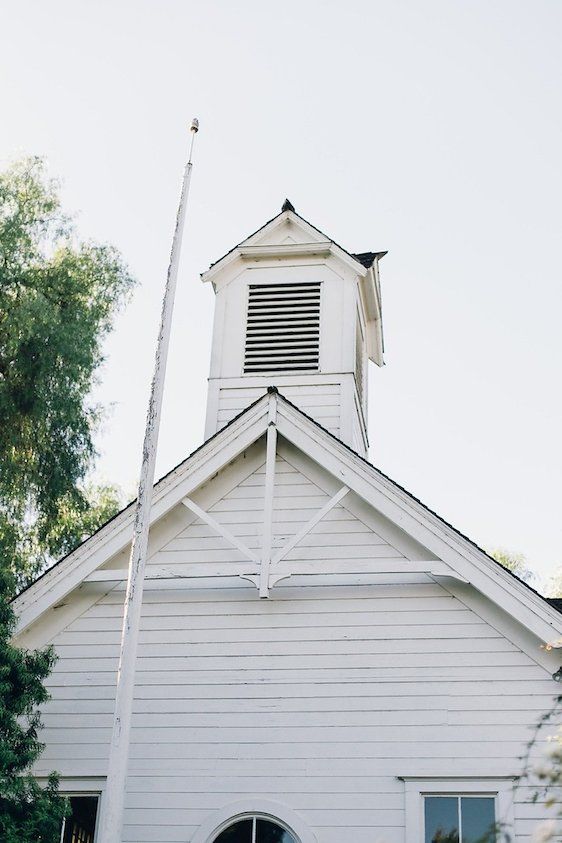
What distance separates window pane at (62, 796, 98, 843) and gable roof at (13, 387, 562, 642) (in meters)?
2.11

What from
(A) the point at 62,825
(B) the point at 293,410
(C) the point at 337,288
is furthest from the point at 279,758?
(C) the point at 337,288

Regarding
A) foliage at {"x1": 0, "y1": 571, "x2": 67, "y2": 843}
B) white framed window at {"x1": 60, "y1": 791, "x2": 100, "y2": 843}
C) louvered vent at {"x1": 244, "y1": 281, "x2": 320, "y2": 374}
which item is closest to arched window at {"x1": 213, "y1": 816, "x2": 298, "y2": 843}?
white framed window at {"x1": 60, "y1": 791, "x2": 100, "y2": 843}

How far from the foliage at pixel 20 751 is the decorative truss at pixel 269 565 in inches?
70.7

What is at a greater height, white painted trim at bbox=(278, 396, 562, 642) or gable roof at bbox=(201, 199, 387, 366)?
gable roof at bbox=(201, 199, 387, 366)

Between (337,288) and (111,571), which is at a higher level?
(337,288)

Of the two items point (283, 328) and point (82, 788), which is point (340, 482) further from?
point (82, 788)

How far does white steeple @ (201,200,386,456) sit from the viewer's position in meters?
16.6

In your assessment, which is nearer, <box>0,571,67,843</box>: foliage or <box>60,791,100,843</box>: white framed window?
<box>0,571,67,843</box>: foliage

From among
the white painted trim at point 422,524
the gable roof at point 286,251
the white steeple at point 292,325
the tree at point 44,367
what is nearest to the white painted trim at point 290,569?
the white painted trim at point 422,524

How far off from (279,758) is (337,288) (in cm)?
774

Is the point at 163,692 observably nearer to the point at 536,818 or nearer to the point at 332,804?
the point at 332,804

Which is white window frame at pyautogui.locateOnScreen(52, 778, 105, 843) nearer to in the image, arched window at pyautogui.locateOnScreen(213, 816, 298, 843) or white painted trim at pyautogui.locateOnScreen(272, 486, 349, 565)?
arched window at pyautogui.locateOnScreen(213, 816, 298, 843)

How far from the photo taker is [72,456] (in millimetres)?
25469

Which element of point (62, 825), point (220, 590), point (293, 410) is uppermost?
point (293, 410)
